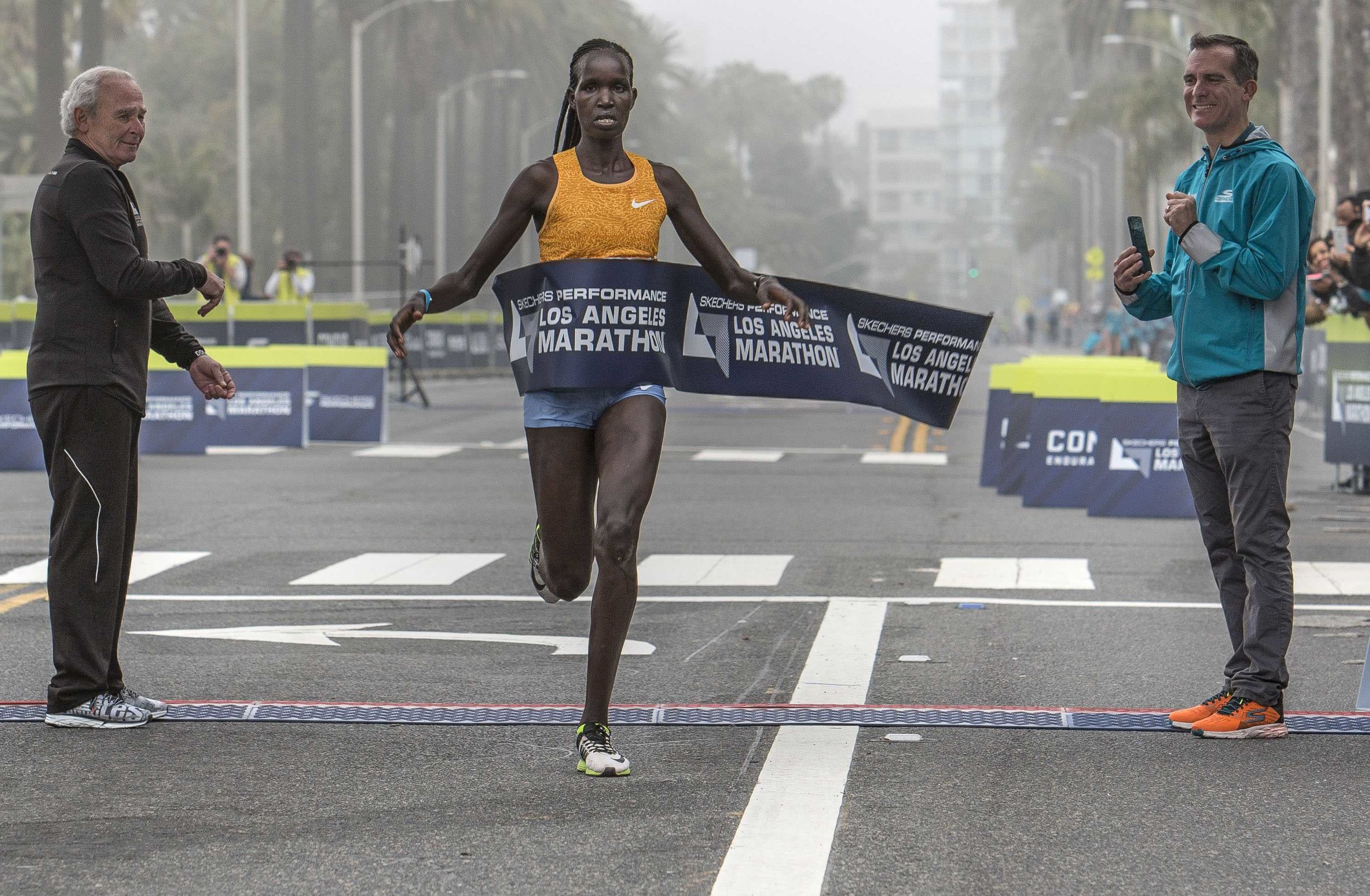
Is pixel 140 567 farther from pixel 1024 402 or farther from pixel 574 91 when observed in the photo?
pixel 1024 402

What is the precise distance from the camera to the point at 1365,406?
1698cm

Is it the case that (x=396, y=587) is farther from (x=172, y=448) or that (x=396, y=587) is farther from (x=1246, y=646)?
(x=172, y=448)

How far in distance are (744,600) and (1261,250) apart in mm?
4217

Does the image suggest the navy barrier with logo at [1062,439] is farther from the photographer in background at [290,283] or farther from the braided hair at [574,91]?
the photographer in background at [290,283]

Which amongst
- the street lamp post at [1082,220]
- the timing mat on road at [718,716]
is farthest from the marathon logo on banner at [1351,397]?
the street lamp post at [1082,220]

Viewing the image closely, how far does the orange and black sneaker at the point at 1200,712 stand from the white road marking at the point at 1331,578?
3775 mm

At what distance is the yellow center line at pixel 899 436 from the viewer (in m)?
23.9

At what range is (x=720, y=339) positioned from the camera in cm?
714

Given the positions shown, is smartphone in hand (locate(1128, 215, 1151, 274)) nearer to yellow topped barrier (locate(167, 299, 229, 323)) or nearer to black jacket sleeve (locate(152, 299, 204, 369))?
black jacket sleeve (locate(152, 299, 204, 369))

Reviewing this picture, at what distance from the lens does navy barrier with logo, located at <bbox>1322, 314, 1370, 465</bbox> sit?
1706 cm

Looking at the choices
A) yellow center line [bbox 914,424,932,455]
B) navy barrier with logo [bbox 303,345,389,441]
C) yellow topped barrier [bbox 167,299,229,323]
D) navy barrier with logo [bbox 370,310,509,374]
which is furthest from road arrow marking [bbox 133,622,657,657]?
navy barrier with logo [bbox 370,310,509,374]

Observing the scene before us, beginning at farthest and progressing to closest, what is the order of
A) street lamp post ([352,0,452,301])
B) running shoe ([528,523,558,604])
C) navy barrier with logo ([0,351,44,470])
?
street lamp post ([352,0,452,301]) → navy barrier with logo ([0,351,44,470]) → running shoe ([528,523,558,604])

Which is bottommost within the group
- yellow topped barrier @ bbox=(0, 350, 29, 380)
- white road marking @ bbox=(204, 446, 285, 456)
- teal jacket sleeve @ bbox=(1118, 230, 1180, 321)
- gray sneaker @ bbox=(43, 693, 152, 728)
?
white road marking @ bbox=(204, 446, 285, 456)

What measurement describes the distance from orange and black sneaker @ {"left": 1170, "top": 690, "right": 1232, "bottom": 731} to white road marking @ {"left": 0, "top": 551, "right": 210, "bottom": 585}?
563cm
